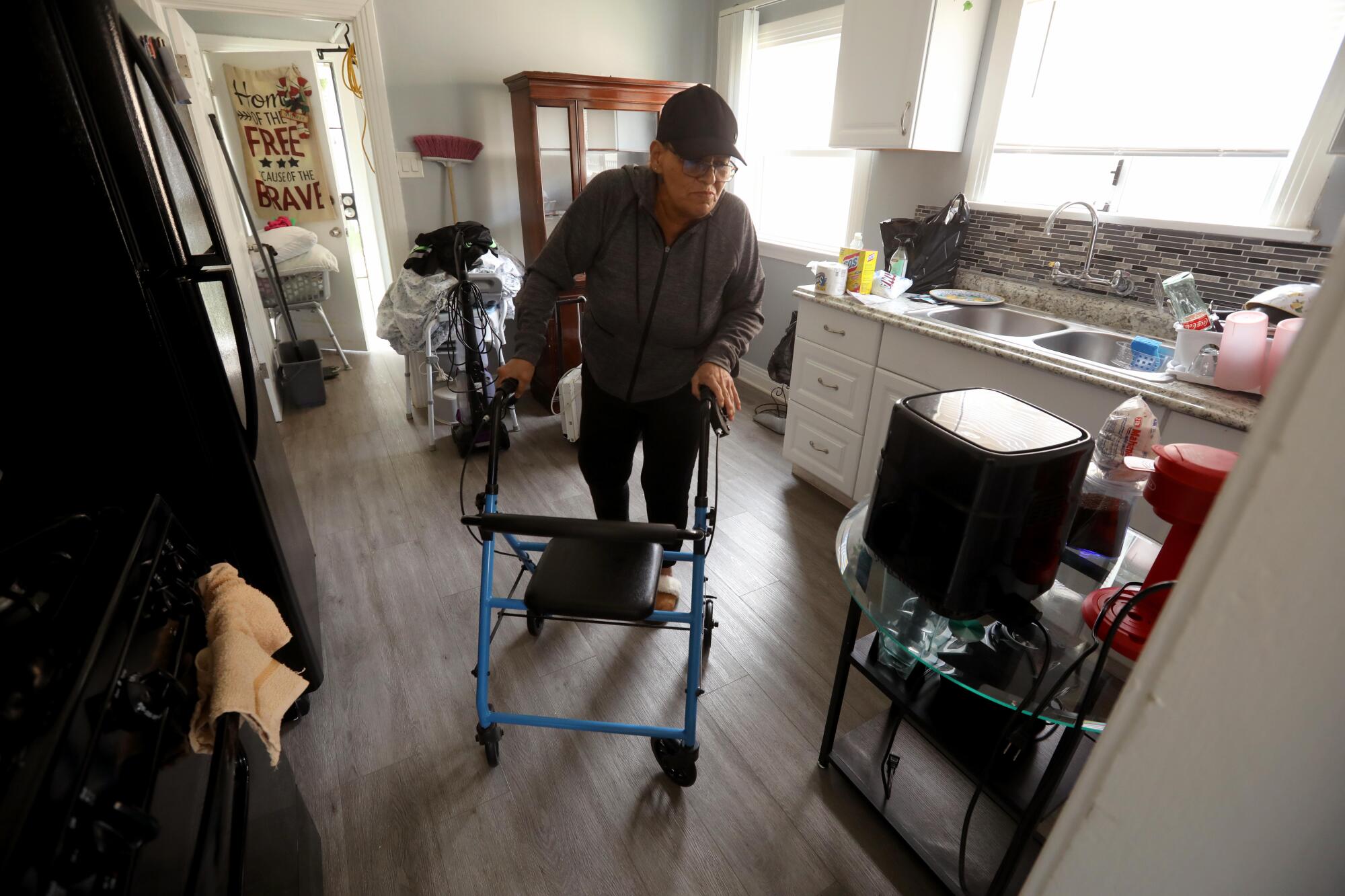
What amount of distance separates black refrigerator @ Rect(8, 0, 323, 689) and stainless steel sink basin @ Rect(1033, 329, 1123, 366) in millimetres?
2283

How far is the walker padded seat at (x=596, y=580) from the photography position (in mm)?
1324

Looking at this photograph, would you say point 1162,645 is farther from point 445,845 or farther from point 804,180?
point 804,180

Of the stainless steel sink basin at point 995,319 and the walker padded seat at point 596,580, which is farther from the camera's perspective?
the stainless steel sink basin at point 995,319

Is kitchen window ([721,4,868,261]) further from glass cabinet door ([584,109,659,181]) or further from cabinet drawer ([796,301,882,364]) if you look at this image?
cabinet drawer ([796,301,882,364])

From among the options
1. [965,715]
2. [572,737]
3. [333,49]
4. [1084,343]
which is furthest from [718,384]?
[333,49]

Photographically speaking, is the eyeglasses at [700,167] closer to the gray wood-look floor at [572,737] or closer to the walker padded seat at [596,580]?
the walker padded seat at [596,580]

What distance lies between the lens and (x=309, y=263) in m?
4.05

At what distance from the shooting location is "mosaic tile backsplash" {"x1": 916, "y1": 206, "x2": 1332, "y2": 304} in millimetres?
1841

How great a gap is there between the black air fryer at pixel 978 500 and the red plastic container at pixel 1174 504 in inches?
3.9

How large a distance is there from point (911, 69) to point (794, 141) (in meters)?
1.26

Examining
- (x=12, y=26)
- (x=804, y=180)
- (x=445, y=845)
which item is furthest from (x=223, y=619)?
(x=804, y=180)

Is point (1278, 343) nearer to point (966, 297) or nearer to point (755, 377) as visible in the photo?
point (966, 297)

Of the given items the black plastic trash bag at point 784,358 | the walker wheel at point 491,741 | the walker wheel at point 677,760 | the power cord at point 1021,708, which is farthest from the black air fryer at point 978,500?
the black plastic trash bag at point 784,358

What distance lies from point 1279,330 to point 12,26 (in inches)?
98.6
